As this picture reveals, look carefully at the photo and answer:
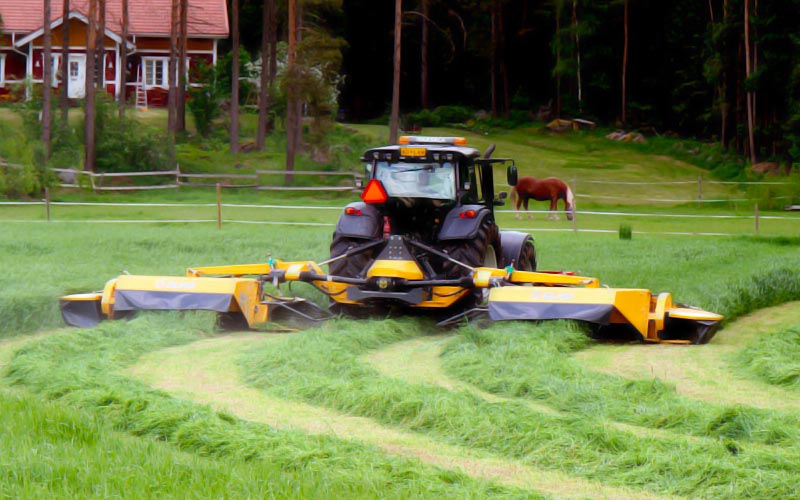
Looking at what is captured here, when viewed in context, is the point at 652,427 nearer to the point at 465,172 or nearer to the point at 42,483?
the point at 42,483

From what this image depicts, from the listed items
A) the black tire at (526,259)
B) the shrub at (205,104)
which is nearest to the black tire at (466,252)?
the black tire at (526,259)

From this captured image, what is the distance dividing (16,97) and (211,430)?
144ft

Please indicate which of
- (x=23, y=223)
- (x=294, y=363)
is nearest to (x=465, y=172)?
(x=294, y=363)

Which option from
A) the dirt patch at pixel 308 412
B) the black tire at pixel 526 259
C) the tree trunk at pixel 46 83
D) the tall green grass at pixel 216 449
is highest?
the tree trunk at pixel 46 83

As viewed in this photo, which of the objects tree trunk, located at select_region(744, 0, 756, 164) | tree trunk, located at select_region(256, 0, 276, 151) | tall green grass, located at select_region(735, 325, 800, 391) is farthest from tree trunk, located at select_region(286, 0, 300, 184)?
tall green grass, located at select_region(735, 325, 800, 391)

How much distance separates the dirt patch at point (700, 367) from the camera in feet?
26.0

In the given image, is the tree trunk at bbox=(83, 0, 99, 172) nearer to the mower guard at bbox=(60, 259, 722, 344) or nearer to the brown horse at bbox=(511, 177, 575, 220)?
the brown horse at bbox=(511, 177, 575, 220)

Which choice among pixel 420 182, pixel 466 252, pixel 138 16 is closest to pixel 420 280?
pixel 466 252

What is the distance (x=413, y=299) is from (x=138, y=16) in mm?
43787

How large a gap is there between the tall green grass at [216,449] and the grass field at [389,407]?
1 cm

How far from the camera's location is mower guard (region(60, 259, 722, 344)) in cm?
1035

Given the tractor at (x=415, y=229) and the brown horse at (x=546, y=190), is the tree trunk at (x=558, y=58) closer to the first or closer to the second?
the brown horse at (x=546, y=190)

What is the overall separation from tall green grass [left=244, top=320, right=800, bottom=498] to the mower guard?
5.57 ft

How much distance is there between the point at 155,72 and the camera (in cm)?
5197
